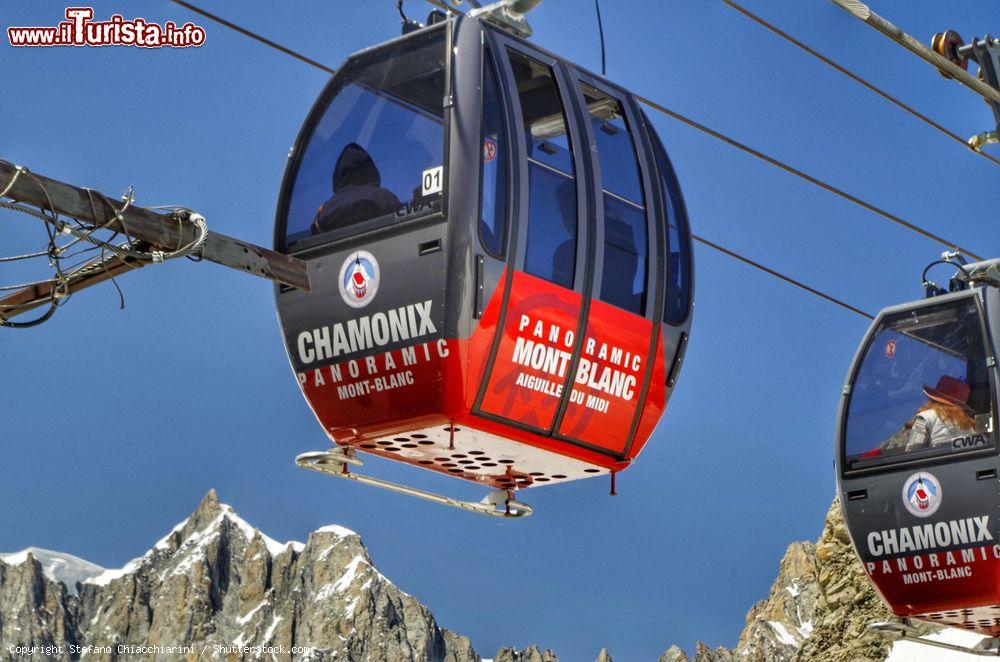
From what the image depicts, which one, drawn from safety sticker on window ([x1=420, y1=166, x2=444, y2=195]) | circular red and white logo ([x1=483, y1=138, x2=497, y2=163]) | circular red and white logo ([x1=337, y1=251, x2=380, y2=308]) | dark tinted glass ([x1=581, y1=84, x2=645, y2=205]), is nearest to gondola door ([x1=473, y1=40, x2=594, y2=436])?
circular red and white logo ([x1=483, y1=138, x2=497, y2=163])

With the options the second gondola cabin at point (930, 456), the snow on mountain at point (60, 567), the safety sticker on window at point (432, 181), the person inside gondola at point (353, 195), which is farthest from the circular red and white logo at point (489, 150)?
the snow on mountain at point (60, 567)

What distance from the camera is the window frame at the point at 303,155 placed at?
31.3 ft

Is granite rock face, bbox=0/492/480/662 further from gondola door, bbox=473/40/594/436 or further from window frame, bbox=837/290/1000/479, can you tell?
gondola door, bbox=473/40/594/436

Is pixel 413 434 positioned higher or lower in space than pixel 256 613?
lower

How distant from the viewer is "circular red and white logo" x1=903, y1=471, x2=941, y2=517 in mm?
13312

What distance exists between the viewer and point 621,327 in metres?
10.3

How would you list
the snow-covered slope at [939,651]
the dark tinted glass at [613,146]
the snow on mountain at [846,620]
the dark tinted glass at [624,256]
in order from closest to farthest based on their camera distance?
the dark tinted glass at [624,256] → the dark tinted glass at [613,146] → the snow-covered slope at [939,651] → the snow on mountain at [846,620]

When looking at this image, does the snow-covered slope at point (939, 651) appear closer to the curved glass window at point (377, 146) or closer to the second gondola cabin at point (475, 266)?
the second gondola cabin at point (475, 266)

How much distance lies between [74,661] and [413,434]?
5459 inches

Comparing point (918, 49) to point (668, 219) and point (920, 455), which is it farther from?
point (920, 455)

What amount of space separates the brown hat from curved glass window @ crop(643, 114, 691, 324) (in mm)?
3557

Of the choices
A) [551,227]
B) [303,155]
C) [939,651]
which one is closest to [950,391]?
[551,227]

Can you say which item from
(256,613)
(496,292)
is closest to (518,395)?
(496,292)

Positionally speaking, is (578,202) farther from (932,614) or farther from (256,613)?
(256,613)
